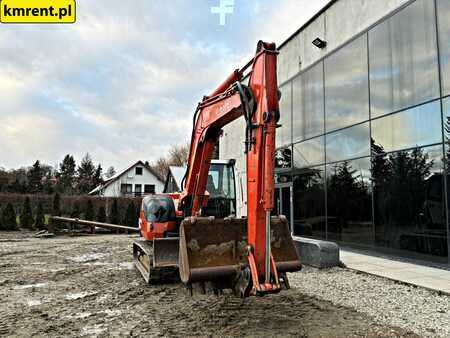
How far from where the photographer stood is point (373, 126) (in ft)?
33.3

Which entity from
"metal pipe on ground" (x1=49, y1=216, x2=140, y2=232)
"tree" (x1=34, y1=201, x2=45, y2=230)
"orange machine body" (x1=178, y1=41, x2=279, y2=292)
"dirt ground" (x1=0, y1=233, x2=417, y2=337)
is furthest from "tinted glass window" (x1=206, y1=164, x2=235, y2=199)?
"tree" (x1=34, y1=201, x2=45, y2=230)

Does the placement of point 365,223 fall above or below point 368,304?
above

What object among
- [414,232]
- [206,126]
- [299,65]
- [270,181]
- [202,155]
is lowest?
[414,232]

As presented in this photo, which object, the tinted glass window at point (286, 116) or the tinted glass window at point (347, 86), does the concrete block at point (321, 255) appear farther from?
the tinted glass window at point (286, 116)

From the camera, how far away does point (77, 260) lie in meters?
9.39

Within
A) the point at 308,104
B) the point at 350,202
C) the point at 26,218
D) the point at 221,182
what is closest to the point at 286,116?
the point at 308,104

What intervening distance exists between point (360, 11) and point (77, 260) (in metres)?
10.4

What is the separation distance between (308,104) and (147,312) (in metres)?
10.1

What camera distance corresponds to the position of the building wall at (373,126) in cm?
837

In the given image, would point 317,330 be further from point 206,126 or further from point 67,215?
point 67,215

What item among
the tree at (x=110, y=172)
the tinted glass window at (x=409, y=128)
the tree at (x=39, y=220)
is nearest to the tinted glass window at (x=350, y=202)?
the tinted glass window at (x=409, y=128)

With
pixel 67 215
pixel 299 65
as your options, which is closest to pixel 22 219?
pixel 67 215

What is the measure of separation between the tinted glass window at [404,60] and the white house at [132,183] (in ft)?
117

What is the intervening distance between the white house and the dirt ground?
37048mm
